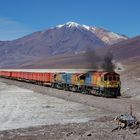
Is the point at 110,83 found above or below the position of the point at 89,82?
below

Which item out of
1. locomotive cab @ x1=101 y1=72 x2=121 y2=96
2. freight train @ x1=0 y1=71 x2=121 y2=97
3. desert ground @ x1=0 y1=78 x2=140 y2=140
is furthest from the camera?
freight train @ x1=0 y1=71 x2=121 y2=97

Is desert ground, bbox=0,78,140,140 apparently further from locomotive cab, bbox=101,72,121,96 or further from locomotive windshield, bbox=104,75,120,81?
locomotive windshield, bbox=104,75,120,81

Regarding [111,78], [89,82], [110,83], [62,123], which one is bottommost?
[62,123]

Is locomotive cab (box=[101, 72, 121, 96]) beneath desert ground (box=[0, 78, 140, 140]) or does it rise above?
above

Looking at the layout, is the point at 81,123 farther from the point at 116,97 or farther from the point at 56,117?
the point at 116,97

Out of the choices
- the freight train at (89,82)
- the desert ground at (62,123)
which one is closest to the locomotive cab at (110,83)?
the freight train at (89,82)

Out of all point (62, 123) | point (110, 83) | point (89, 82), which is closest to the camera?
point (62, 123)

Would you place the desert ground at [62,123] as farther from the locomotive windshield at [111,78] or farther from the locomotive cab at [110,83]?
the locomotive windshield at [111,78]

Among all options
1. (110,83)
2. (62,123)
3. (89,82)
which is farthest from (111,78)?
(62,123)

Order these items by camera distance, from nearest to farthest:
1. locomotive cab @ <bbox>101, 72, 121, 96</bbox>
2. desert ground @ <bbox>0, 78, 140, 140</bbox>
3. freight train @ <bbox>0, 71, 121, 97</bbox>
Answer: desert ground @ <bbox>0, 78, 140, 140</bbox> → locomotive cab @ <bbox>101, 72, 121, 96</bbox> → freight train @ <bbox>0, 71, 121, 97</bbox>

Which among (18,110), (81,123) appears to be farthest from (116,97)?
(81,123)

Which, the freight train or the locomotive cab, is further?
Result: the freight train

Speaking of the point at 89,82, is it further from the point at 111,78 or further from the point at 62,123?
the point at 62,123

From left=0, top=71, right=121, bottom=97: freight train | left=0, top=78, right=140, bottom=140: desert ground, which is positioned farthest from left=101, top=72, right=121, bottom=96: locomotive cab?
left=0, top=78, right=140, bottom=140: desert ground
